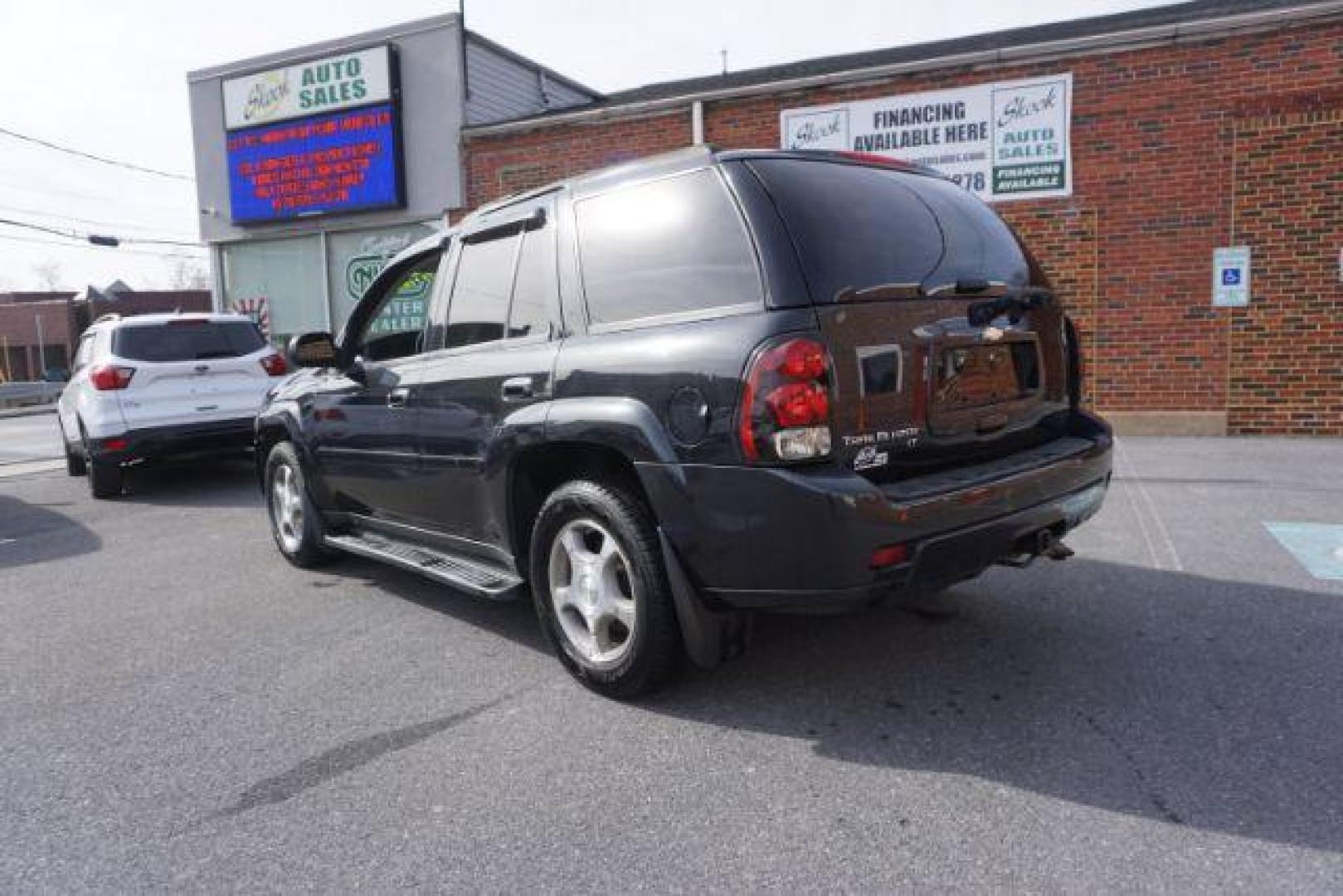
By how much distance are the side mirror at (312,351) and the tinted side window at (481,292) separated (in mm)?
1030

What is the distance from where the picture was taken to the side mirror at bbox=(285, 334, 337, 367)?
491 cm

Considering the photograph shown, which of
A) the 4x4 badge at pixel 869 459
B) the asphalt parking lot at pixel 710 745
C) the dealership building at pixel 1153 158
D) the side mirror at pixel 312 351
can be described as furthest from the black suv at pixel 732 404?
the dealership building at pixel 1153 158

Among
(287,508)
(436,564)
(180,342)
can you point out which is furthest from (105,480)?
(436,564)

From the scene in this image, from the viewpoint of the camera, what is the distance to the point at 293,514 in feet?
18.8

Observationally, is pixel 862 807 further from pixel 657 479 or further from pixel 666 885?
pixel 657 479

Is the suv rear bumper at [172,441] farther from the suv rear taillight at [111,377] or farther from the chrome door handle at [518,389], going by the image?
the chrome door handle at [518,389]

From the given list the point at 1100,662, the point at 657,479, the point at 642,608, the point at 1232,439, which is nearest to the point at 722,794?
the point at 642,608

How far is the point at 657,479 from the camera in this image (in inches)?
121

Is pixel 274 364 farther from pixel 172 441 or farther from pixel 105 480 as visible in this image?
pixel 105 480

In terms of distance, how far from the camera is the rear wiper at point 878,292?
9.80ft

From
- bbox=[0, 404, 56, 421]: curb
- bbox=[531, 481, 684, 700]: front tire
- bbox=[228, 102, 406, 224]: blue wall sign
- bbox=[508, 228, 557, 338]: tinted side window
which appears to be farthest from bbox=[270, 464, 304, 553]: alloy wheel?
bbox=[0, 404, 56, 421]: curb

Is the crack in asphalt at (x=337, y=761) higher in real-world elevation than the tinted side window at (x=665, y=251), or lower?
lower

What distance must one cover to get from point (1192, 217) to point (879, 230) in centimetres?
796

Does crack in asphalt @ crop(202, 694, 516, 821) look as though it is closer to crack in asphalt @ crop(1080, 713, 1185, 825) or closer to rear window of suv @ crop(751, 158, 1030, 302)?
rear window of suv @ crop(751, 158, 1030, 302)
